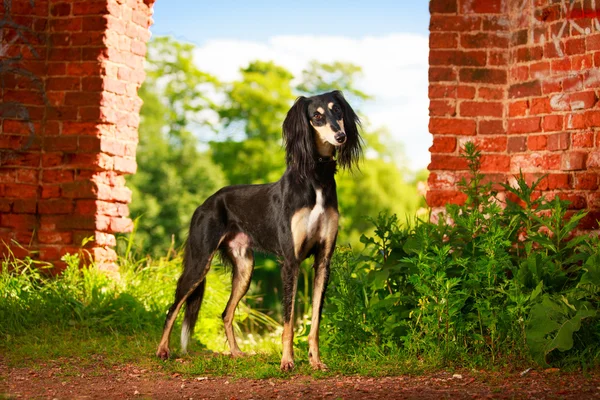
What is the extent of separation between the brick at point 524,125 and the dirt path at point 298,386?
242 cm

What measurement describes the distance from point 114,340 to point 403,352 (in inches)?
103

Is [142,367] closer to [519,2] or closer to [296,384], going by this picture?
[296,384]

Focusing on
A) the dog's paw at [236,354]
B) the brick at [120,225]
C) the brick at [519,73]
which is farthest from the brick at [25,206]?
the brick at [519,73]

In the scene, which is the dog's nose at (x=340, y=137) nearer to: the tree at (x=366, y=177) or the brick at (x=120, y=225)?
the brick at (x=120, y=225)

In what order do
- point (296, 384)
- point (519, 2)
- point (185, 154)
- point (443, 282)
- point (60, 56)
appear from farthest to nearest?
point (185, 154)
point (60, 56)
point (519, 2)
point (443, 282)
point (296, 384)

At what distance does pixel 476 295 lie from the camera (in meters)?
4.82

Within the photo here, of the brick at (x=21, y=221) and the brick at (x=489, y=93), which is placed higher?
the brick at (x=489, y=93)

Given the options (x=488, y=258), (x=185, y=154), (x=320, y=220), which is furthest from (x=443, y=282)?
(x=185, y=154)

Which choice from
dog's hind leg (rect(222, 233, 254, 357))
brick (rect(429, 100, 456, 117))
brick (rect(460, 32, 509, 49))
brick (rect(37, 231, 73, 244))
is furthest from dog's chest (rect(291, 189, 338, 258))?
brick (rect(37, 231, 73, 244))

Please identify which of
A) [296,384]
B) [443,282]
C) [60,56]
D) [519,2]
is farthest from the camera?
[60,56]

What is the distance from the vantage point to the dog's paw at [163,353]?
5493 millimetres

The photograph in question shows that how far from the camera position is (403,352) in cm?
490

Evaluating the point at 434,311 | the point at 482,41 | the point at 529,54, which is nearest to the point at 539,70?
the point at 529,54

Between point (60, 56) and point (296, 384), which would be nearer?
point (296, 384)
